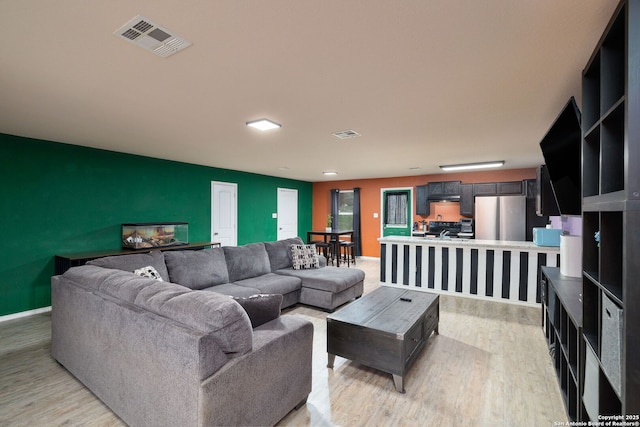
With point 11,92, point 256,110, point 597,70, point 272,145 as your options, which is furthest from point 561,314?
point 11,92

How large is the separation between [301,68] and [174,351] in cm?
185

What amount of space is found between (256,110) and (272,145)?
1450mm

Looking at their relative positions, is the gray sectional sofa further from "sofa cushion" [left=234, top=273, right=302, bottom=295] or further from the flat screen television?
the flat screen television

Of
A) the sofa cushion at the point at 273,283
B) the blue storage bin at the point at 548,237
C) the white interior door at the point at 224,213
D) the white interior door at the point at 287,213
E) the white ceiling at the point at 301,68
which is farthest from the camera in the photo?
the white interior door at the point at 287,213

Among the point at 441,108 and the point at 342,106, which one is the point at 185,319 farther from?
the point at 441,108

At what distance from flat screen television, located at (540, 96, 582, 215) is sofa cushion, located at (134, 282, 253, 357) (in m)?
2.51

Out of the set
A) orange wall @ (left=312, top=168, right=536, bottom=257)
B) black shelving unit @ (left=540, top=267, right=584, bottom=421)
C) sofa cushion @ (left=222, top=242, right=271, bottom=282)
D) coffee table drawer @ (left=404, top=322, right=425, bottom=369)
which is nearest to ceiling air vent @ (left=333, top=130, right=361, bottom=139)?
sofa cushion @ (left=222, top=242, right=271, bottom=282)

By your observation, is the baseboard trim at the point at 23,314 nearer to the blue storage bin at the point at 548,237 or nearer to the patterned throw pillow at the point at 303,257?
the patterned throw pillow at the point at 303,257

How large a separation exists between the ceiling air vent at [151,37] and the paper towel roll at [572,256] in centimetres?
354

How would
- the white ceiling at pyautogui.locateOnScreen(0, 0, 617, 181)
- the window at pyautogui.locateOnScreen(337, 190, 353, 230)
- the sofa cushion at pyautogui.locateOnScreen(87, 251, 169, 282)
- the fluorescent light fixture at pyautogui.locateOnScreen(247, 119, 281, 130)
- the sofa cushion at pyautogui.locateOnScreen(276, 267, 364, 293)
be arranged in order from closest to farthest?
the white ceiling at pyautogui.locateOnScreen(0, 0, 617, 181) < the sofa cushion at pyautogui.locateOnScreen(87, 251, 169, 282) < the fluorescent light fixture at pyautogui.locateOnScreen(247, 119, 281, 130) < the sofa cushion at pyautogui.locateOnScreen(276, 267, 364, 293) < the window at pyautogui.locateOnScreen(337, 190, 353, 230)

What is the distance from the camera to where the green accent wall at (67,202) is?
379cm

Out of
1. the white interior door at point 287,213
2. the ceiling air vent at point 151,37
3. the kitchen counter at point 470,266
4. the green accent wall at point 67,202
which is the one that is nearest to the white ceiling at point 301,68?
the ceiling air vent at point 151,37

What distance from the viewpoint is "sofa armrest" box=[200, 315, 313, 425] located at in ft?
4.79

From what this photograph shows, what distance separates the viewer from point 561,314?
90.0 inches
